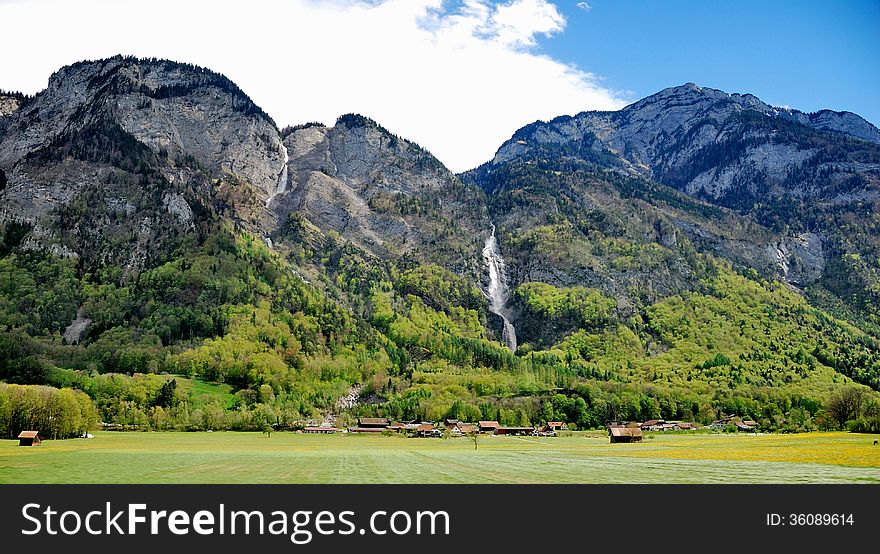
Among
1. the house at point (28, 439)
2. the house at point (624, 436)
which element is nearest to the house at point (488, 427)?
the house at point (624, 436)

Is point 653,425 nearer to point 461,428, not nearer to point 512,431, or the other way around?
point 512,431

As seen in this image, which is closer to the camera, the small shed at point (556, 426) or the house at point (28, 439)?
the house at point (28, 439)

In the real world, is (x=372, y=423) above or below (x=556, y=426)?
above

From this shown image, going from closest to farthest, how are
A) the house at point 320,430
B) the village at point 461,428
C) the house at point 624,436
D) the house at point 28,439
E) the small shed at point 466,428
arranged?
the house at point 28,439, the house at point 624,436, the village at point 461,428, the small shed at point 466,428, the house at point 320,430

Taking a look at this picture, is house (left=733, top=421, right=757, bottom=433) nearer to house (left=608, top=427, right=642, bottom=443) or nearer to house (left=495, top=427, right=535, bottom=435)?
house (left=495, top=427, right=535, bottom=435)

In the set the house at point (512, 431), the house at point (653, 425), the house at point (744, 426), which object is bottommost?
the house at point (653, 425)

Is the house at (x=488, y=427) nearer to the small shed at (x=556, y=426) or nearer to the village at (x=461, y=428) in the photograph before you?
the village at (x=461, y=428)

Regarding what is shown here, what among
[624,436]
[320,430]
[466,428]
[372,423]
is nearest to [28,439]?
[320,430]

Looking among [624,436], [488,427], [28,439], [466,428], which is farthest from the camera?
[488,427]

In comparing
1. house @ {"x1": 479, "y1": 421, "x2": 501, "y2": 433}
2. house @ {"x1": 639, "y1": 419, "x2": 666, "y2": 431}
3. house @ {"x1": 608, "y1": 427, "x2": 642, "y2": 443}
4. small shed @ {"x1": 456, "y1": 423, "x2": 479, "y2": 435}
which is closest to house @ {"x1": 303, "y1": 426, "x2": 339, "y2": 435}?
small shed @ {"x1": 456, "y1": 423, "x2": 479, "y2": 435}

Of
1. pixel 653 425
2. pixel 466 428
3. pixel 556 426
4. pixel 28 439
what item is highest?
pixel 28 439
